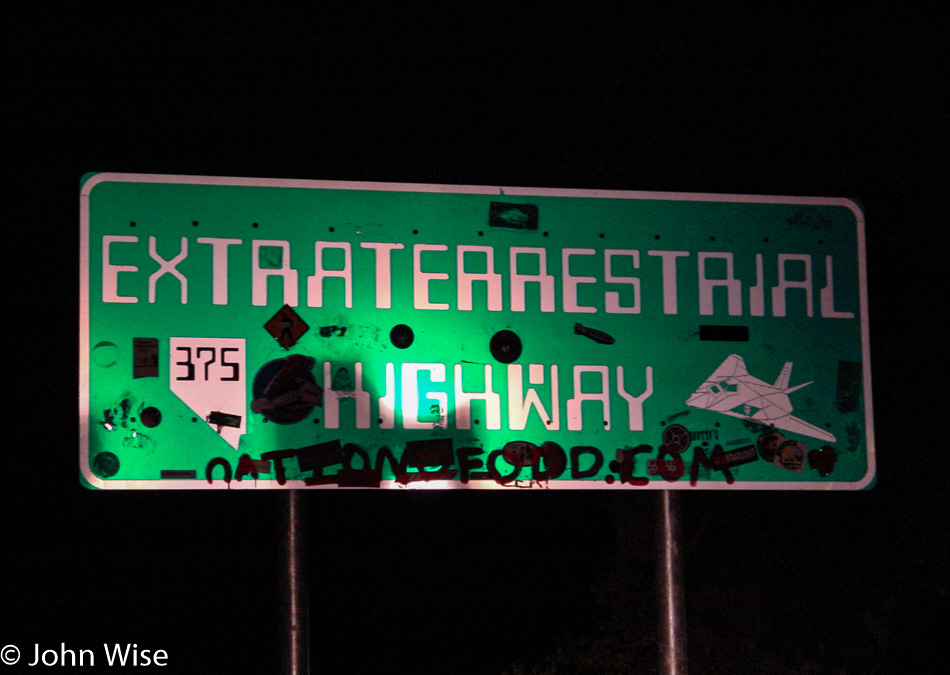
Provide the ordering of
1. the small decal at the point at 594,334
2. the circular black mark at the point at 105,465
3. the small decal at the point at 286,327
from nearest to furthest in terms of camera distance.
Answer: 1. the circular black mark at the point at 105,465
2. the small decal at the point at 286,327
3. the small decal at the point at 594,334

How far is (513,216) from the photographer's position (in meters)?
2.23

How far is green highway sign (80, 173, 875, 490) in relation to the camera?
2.08m

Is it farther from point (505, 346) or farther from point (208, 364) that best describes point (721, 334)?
point (208, 364)

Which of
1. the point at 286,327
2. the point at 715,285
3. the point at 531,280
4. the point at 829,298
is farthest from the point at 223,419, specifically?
the point at 829,298

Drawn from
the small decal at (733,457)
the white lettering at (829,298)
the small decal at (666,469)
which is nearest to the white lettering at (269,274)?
the small decal at (666,469)

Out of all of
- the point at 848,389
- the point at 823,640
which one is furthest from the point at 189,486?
the point at 823,640

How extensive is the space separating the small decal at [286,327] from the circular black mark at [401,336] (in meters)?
0.18

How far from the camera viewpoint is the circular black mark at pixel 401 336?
215cm

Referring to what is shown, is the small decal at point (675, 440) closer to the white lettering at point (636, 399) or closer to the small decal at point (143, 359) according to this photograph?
the white lettering at point (636, 399)

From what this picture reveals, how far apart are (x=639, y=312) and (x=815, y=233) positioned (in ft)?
1.54

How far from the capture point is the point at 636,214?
228 centimetres

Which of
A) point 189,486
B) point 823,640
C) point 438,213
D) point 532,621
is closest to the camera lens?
point 189,486

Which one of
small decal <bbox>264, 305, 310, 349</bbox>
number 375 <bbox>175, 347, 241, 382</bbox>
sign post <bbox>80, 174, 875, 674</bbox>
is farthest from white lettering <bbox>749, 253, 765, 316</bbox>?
number 375 <bbox>175, 347, 241, 382</bbox>

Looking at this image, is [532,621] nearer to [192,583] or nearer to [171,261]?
[192,583]
